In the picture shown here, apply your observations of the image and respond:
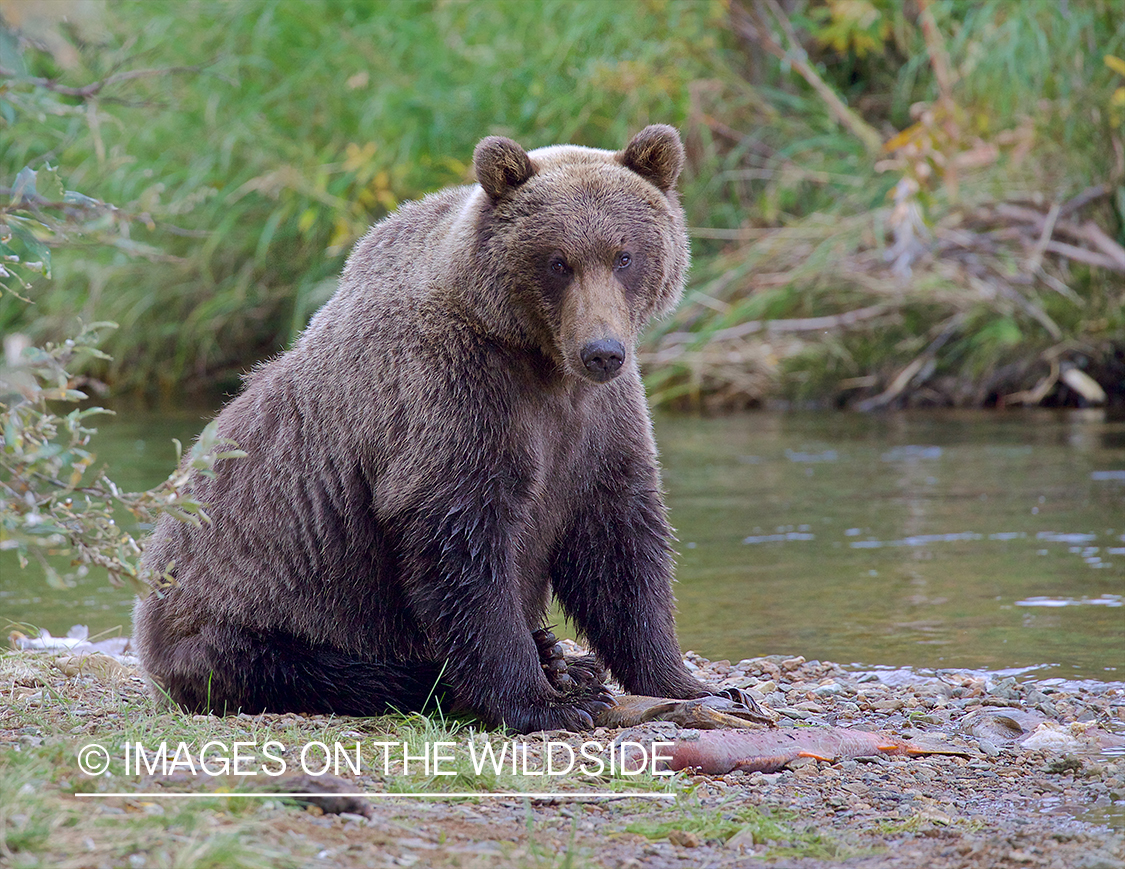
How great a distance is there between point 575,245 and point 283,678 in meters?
1.56

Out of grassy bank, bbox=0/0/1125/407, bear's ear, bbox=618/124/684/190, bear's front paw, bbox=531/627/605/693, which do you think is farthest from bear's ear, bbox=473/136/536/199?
grassy bank, bbox=0/0/1125/407

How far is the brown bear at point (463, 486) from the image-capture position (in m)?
3.97

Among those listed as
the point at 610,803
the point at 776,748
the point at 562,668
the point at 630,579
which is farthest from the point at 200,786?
the point at 630,579

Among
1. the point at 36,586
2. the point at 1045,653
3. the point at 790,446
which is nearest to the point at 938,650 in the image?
the point at 1045,653

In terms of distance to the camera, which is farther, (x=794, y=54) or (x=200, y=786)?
(x=794, y=54)

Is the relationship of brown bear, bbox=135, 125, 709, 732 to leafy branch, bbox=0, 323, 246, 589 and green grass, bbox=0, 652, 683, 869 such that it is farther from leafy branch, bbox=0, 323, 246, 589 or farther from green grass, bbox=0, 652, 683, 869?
leafy branch, bbox=0, 323, 246, 589

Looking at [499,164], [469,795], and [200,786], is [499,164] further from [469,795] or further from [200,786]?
[200,786]

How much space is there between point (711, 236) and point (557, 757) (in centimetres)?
983

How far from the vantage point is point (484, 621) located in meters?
3.95

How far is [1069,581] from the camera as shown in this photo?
6.13 metres

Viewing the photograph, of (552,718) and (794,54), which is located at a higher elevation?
(794,54)

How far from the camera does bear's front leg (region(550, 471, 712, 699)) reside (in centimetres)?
427

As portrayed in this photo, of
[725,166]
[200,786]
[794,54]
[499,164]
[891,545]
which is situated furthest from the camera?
[725,166]

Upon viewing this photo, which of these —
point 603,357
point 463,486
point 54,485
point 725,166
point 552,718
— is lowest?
point 552,718
